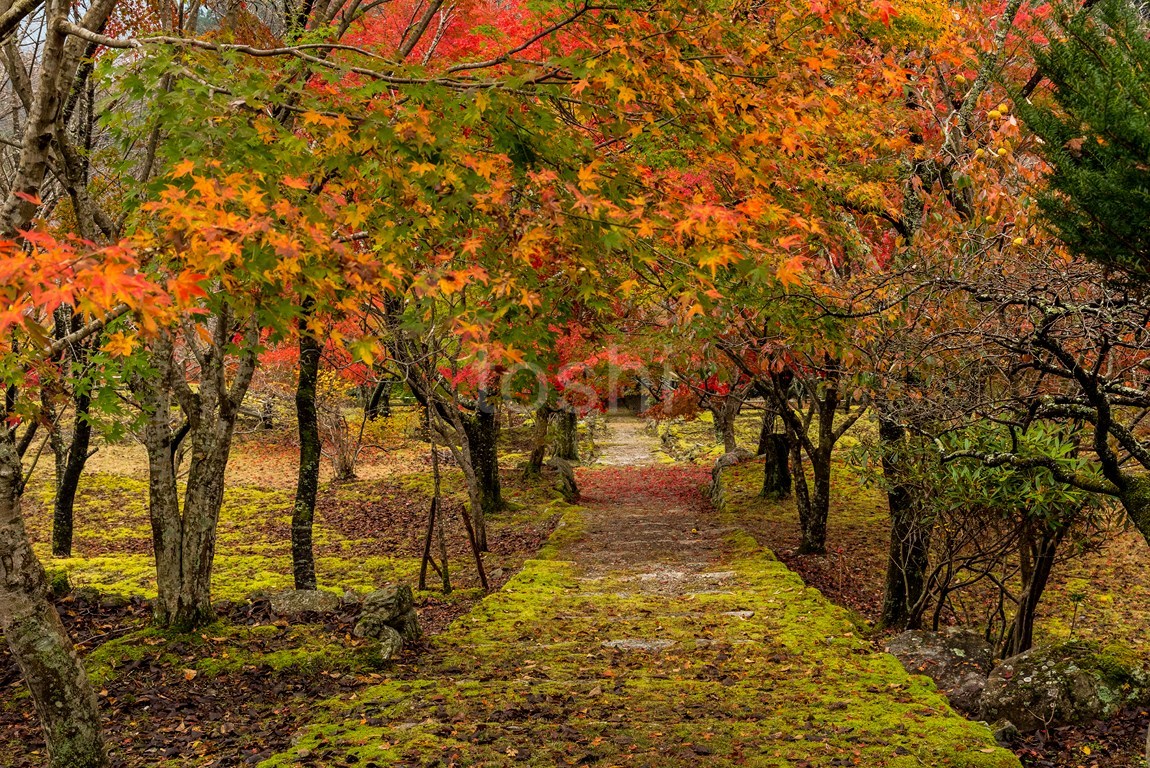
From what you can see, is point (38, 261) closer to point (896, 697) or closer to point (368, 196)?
point (368, 196)

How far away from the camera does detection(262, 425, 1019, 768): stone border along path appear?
Result: 5016 millimetres

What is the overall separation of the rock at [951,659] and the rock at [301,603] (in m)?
5.66

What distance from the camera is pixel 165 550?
772cm

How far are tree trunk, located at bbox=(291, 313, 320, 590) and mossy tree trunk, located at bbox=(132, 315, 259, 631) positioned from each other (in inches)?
79.5

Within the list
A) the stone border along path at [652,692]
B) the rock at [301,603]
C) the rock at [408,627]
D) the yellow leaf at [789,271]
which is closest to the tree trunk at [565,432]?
the stone border along path at [652,692]

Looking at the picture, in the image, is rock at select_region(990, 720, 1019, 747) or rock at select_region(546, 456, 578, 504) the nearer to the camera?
rock at select_region(990, 720, 1019, 747)

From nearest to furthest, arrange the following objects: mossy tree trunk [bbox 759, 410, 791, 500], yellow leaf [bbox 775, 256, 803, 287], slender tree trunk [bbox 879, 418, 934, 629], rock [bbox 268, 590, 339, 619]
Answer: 1. yellow leaf [bbox 775, 256, 803, 287]
2. slender tree trunk [bbox 879, 418, 934, 629]
3. rock [bbox 268, 590, 339, 619]
4. mossy tree trunk [bbox 759, 410, 791, 500]

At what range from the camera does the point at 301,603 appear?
8.85m

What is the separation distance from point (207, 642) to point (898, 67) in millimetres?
8426

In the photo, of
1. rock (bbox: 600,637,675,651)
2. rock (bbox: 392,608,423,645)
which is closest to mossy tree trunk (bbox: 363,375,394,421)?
rock (bbox: 392,608,423,645)

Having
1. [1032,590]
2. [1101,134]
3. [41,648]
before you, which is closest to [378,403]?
[1032,590]

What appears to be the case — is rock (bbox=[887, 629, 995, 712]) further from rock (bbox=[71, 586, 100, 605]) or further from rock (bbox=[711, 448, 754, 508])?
rock (bbox=[711, 448, 754, 508])

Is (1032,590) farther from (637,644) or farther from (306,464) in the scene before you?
(306,464)

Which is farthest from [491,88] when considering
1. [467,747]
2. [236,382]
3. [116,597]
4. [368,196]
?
[116,597]
